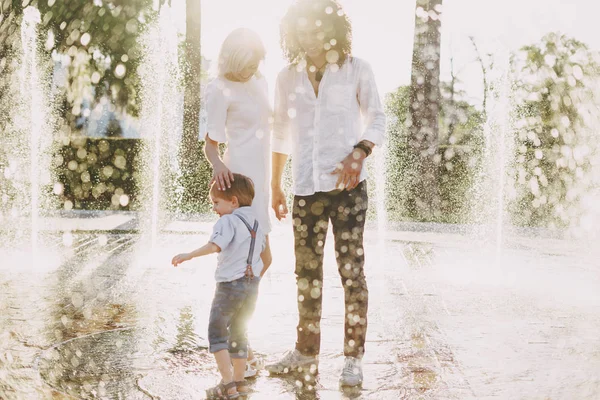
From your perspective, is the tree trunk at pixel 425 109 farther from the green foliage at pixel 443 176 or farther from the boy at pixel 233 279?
the boy at pixel 233 279

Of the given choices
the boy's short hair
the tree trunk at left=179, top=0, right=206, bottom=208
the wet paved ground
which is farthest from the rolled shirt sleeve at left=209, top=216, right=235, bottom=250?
the tree trunk at left=179, top=0, right=206, bottom=208

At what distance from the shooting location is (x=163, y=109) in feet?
67.5

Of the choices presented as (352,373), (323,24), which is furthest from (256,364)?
(323,24)

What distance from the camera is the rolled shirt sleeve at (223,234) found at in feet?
11.9

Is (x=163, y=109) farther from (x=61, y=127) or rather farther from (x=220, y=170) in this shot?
(x=220, y=170)

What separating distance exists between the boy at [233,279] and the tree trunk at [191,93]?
45.4ft

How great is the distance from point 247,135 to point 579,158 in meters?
14.0

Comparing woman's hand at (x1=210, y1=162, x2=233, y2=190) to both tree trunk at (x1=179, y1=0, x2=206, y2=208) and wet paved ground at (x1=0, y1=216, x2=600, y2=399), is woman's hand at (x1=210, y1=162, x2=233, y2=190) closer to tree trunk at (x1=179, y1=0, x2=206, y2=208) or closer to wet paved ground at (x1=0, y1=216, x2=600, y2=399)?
wet paved ground at (x1=0, y1=216, x2=600, y2=399)

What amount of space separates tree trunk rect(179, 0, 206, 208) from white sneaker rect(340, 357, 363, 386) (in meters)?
13.8

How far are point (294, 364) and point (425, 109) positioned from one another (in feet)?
42.0

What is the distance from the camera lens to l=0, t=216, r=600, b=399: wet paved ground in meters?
3.95

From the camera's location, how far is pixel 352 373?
3996 millimetres

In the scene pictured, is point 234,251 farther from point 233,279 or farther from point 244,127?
point 244,127

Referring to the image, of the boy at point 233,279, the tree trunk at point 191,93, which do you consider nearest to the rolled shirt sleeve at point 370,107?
the boy at point 233,279
